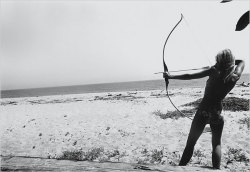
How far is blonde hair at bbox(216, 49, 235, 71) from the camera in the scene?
3.41 metres

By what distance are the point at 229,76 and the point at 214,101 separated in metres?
0.46

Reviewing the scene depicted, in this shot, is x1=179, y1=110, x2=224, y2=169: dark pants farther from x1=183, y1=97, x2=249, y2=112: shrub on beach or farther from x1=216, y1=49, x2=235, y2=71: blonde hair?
x1=183, y1=97, x2=249, y2=112: shrub on beach

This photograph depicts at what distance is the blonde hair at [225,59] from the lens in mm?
3408

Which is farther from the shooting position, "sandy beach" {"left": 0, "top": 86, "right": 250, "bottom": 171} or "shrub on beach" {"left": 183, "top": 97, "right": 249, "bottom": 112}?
"shrub on beach" {"left": 183, "top": 97, "right": 249, "bottom": 112}

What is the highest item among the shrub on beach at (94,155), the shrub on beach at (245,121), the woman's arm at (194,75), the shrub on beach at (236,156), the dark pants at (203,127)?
A: the woman's arm at (194,75)

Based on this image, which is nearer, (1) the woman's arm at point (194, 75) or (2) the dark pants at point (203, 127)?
(1) the woman's arm at point (194, 75)

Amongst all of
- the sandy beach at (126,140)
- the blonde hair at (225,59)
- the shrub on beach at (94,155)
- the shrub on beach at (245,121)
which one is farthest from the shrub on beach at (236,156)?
the blonde hair at (225,59)

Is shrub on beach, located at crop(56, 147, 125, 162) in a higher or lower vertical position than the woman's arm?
lower

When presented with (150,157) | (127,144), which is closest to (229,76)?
(150,157)

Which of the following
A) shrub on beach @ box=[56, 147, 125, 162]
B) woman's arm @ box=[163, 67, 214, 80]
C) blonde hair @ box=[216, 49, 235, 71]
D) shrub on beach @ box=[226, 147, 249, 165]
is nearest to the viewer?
woman's arm @ box=[163, 67, 214, 80]

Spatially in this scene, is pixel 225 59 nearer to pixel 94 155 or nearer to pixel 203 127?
pixel 203 127

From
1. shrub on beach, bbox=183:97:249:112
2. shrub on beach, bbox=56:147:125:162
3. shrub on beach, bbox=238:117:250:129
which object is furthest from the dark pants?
shrub on beach, bbox=183:97:249:112

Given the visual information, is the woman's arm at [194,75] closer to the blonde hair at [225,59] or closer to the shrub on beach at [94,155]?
the blonde hair at [225,59]

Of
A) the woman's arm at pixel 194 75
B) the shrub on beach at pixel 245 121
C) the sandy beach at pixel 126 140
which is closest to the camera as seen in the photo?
the woman's arm at pixel 194 75
